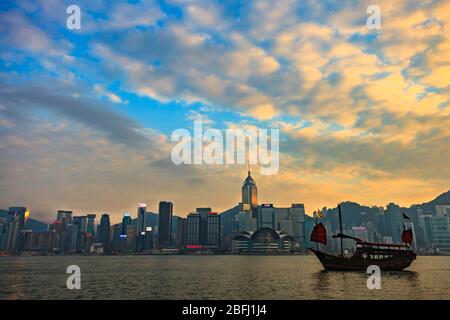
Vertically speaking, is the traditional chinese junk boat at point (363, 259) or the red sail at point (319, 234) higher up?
the red sail at point (319, 234)

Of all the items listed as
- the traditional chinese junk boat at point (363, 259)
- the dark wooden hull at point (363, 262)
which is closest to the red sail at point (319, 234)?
the traditional chinese junk boat at point (363, 259)

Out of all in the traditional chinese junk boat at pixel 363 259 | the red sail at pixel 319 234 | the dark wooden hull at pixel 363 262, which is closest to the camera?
the dark wooden hull at pixel 363 262

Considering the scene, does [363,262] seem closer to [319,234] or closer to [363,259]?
[363,259]

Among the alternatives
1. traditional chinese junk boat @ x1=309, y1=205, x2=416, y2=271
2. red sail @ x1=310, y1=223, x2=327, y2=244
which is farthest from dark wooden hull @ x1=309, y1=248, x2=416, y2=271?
red sail @ x1=310, y1=223, x2=327, y2=244

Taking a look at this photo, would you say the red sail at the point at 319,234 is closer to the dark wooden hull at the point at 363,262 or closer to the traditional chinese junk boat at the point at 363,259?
the traditional chinese junk boat at the point at 363,259

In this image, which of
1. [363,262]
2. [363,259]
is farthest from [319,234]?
[363,262]
